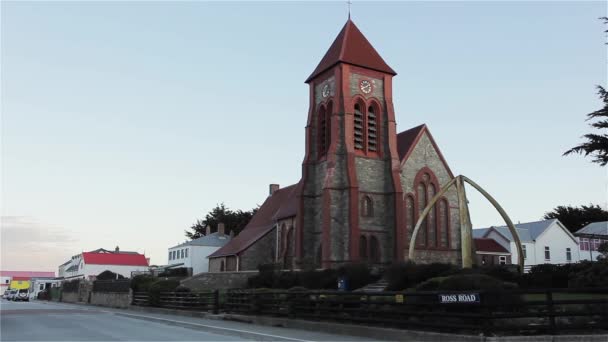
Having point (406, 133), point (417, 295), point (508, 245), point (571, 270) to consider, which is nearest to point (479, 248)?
point (508, 245)

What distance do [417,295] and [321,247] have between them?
88.0ft

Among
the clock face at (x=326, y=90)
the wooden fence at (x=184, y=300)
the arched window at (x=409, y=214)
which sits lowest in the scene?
the wooden fence at (x=184, y=300)

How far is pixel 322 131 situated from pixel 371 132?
405cm

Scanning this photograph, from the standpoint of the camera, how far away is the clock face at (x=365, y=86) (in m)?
43.4

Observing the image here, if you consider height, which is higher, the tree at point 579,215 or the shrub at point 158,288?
the tree at point 579,215

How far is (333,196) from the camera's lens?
40.4m

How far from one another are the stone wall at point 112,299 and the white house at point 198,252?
A: 664 inches

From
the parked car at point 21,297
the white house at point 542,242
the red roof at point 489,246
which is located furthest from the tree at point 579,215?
the parked car at point 21,297

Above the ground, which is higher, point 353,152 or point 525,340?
point 353,152

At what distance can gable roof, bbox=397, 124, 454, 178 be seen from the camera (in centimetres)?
4391

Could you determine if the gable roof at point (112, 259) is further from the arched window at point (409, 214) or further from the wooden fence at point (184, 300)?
the arched window at point (409, 214)

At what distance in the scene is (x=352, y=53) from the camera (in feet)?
144

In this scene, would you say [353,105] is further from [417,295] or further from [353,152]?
[417,295]

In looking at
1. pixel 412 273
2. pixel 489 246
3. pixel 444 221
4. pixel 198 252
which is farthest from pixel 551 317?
pixel 198 252
